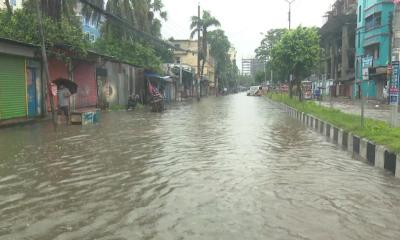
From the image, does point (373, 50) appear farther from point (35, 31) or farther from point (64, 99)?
point (64, 99)

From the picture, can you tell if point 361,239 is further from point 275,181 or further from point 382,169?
point 382,169

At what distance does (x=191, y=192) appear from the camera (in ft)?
22.5

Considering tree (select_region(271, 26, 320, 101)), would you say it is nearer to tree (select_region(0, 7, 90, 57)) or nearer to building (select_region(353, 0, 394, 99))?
building (select_region(353, 0, 394, 99))

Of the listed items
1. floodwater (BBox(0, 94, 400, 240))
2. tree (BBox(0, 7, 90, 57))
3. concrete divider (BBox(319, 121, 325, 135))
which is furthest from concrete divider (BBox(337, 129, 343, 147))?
tree (BBox(0, 7, 90, 57))

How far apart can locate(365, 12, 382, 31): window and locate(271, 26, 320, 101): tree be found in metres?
19.7

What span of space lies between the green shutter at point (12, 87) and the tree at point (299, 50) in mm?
20887

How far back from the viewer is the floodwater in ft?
16.9

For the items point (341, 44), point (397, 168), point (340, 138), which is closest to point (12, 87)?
point (340, 138)

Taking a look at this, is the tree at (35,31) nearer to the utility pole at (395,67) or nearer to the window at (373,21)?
the utility pole at (395,67)

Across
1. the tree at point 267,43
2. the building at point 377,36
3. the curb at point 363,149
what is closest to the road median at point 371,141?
the curb at point 363,149

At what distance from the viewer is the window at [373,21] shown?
52.0 meters

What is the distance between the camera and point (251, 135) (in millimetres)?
14898

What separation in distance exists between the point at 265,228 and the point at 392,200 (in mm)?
2443

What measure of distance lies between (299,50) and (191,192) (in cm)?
2942
